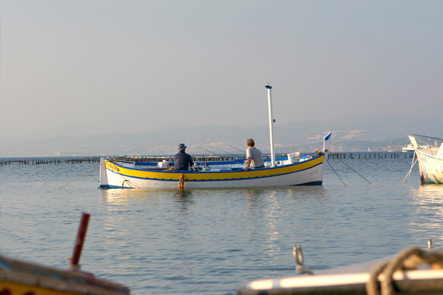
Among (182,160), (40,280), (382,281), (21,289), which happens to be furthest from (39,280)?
(182,160)

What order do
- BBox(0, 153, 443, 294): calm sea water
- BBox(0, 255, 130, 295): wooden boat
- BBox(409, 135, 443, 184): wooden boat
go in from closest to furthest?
BBox(0, 255, 130, 295): wooden boat → BBox(0, 153, 443, 294): calm sea water → BBox(409, 135, 443, 184): wooden boat

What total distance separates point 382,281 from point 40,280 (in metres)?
2.12

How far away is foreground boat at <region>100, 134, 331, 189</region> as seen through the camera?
22.6 m

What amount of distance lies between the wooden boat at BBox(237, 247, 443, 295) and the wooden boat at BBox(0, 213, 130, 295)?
1341mm

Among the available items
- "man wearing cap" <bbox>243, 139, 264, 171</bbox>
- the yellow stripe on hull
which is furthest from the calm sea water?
the yellow stripe on hull

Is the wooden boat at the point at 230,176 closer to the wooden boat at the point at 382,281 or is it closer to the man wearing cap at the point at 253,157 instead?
the man wearing cap at the point at 253,157

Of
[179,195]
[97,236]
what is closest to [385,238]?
[97,236]

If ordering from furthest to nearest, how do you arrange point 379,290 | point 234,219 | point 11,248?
point 234,219 → point 11,248 → point 379,290

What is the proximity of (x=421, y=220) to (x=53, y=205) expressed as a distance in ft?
46.0

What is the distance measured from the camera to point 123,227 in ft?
40.7

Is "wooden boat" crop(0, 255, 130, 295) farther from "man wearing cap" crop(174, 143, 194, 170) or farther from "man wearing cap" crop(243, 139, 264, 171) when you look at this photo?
"man wearing cap" crop(174, 143, 194, 170)

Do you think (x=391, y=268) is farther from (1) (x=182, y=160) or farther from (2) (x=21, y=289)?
(1) (x=182, y=160)

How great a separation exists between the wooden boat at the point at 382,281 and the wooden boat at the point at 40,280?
134 centimetres

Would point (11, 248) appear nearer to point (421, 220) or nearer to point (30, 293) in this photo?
point (30, 293)
